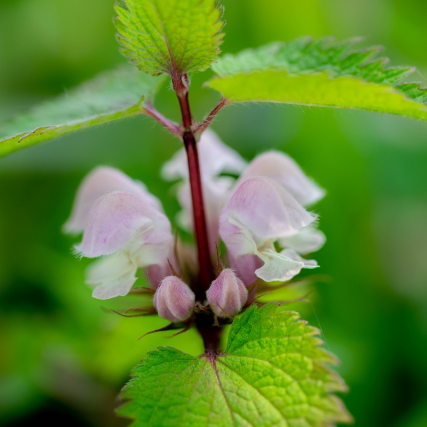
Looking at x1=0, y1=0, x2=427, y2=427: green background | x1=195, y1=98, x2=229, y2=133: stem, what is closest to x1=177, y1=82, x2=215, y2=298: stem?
x1=195, y1=98, x2=229, y2=133: stem

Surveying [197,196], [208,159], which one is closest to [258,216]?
[197,196]

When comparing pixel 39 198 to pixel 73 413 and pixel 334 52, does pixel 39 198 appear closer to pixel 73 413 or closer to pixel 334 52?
pixel 73 413

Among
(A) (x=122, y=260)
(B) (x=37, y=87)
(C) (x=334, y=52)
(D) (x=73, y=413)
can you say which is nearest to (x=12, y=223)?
(B) (x=37, y=87)

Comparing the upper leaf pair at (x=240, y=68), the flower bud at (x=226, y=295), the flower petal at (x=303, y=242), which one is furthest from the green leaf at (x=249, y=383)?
the upper leaf pair at (x=240, y=68)

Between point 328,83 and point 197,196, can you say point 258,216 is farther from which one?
point 328,83

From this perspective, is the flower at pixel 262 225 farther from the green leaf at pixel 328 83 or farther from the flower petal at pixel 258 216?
the green leaf at pixel 328 83

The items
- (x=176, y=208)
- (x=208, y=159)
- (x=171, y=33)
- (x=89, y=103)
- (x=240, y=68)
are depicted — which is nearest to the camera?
(x=171, y=33)
